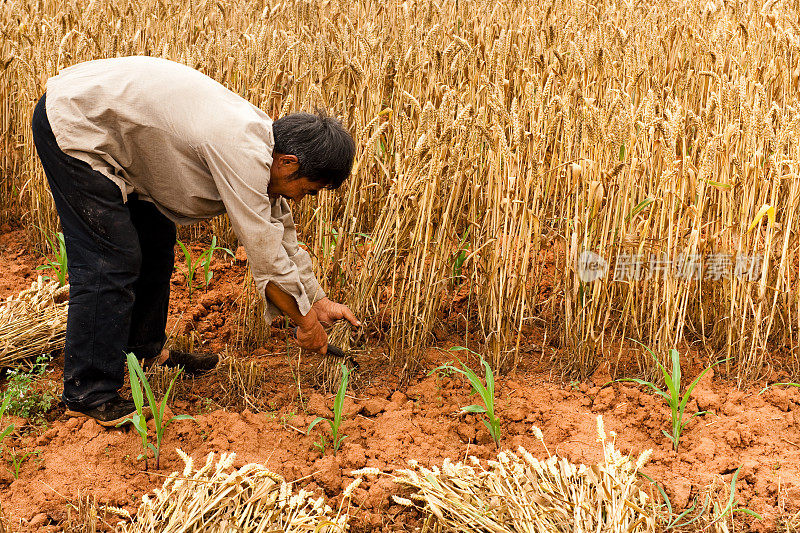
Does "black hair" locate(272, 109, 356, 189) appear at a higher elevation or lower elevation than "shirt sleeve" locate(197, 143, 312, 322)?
higher

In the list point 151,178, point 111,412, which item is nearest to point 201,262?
point 111,412

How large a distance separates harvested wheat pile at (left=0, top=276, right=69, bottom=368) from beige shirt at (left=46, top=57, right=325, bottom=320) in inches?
36.7

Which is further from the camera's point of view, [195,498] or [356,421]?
[356,421]

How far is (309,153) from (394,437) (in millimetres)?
954

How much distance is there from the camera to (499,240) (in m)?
2.65

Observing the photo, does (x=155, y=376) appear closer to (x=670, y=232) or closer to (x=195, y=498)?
(x=195, y=498)

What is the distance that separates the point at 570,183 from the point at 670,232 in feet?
1.25

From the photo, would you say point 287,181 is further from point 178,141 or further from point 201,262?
point 201,262

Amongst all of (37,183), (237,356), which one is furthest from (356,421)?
(37,183)

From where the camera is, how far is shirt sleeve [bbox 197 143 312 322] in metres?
2.03

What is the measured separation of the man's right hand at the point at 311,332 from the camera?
2301 millimetres

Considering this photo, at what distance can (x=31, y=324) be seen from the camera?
2893 millimetres

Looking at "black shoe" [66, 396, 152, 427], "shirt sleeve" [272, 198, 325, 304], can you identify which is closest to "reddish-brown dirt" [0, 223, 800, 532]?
"black shoe" [66, 396, 152, 427]

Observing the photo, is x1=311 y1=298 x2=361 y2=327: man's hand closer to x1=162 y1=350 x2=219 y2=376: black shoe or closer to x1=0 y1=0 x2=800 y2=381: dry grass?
x1=0 y1=0 x2=800 y2=381: dry grass
